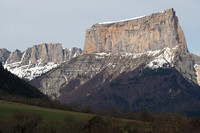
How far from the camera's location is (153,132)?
132375 millimetres

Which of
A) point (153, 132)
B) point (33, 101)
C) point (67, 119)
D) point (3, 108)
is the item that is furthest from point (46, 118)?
point (33, 101)

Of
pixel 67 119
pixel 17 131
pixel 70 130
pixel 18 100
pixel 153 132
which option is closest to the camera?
pixel 17 131

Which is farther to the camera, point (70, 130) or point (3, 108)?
point (3, 108)

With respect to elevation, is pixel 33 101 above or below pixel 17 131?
above

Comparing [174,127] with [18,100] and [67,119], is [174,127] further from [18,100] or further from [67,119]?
[18,100]

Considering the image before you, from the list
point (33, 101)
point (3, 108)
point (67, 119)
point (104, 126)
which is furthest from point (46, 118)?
point (33, 101)

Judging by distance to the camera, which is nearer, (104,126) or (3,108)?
(104,126)

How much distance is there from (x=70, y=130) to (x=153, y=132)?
3134cm

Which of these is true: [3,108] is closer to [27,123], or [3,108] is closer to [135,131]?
[27,123]

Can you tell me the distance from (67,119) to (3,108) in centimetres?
2538

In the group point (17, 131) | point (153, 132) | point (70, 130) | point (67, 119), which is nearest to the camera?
point (17, 131)

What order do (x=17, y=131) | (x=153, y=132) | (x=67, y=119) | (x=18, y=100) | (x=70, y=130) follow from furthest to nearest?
(x=18, y=100) < (x=67, y=119) < (x=153, y=132) < (x=70, y=130) < (x=17, y=131)

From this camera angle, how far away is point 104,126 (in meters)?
126

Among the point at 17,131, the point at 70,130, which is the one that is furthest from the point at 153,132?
the point at 17,131
